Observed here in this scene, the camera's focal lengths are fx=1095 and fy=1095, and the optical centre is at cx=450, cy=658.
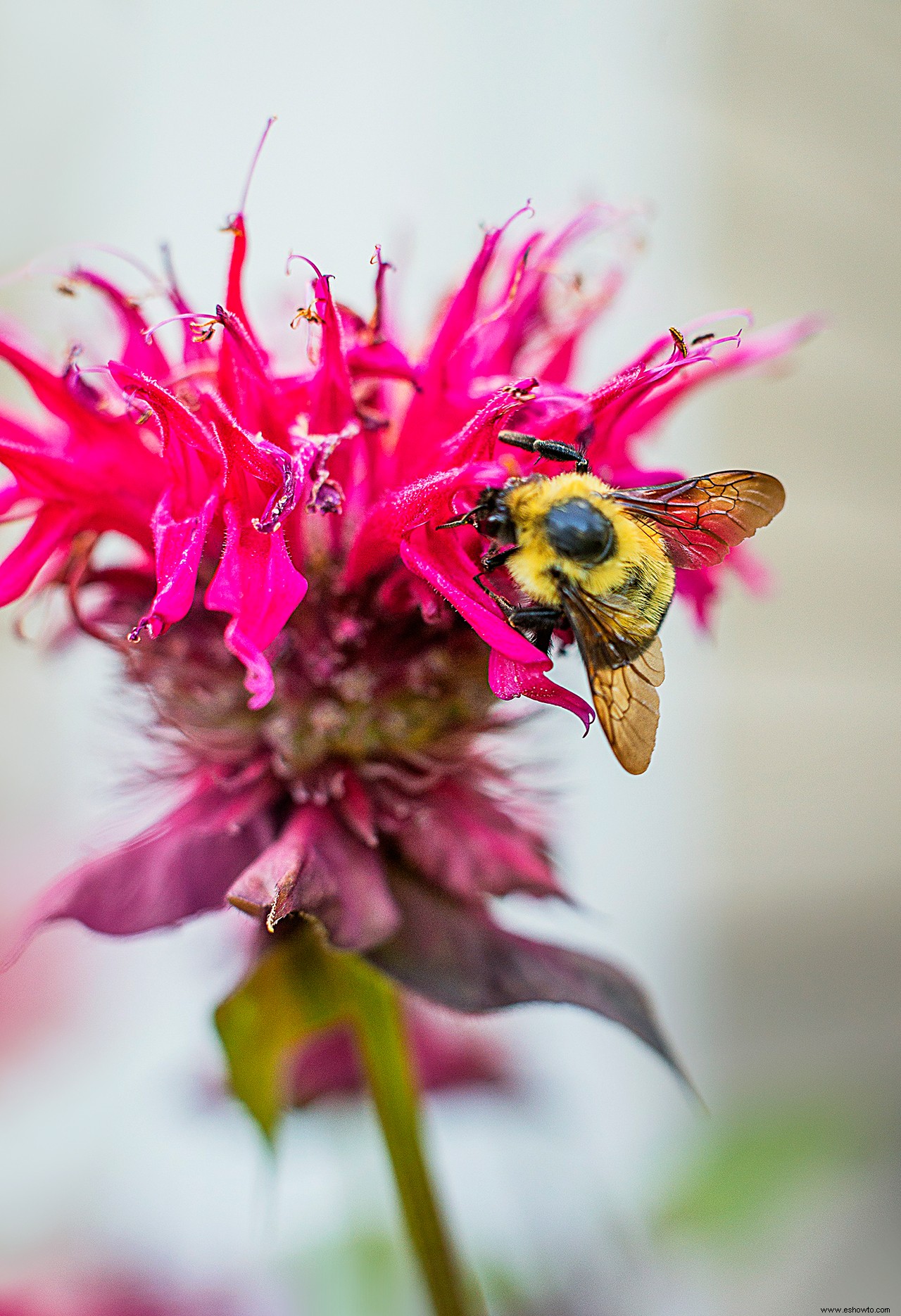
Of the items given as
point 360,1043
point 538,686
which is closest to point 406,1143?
point 360,1043

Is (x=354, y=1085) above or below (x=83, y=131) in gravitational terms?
below

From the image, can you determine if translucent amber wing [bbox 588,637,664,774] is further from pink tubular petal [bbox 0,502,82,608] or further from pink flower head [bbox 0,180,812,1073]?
pink tubular petal [bbox 0,502,82,608]

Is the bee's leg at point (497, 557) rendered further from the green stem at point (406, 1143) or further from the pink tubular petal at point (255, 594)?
the green stem at point (406, 1143)

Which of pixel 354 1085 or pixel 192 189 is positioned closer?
pixel 354 1085

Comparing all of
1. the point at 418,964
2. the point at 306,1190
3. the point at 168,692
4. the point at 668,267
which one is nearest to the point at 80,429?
the point at 168,692

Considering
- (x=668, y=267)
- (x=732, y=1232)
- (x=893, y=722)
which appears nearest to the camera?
(x=732, y=1232)

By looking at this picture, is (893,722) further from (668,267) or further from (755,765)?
(668,267)
